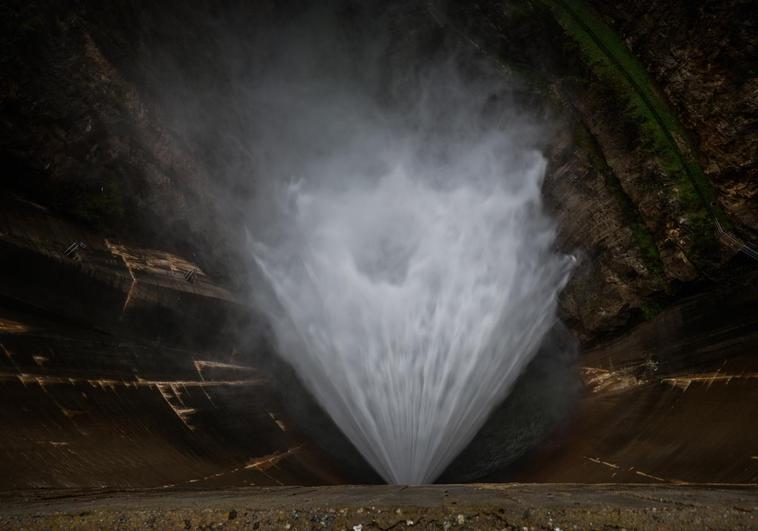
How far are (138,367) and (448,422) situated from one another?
4.80 m

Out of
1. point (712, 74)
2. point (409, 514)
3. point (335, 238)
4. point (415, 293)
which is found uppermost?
point (712, 74)

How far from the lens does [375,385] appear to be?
7668 millimetres

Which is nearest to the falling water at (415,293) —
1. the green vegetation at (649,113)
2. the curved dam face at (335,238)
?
the curved dam face at (335,238)

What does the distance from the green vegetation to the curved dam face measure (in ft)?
0.13

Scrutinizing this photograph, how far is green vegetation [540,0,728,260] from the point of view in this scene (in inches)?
291

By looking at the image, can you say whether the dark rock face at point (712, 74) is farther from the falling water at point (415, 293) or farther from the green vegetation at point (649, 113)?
the falling water at point (415, 293)

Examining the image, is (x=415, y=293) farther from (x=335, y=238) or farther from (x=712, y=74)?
(x=712, y=74)

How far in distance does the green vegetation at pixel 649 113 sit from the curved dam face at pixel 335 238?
0.04 metres

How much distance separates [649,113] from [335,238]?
19.5 ft

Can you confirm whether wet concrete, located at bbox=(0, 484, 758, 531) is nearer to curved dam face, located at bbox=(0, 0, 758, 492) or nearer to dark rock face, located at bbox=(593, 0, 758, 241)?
Result: curved dam face, located at bbox=(0, 0, 758, 492)

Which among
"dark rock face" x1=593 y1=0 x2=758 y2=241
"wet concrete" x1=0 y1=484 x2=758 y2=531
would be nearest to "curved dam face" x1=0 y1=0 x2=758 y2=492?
"dark rock face" x1=593 y1=0 x2=758 y2=241

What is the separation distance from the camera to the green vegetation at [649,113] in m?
7.39

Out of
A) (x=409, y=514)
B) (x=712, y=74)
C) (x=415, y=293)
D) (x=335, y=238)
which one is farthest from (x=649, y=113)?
(x=409, y=514)

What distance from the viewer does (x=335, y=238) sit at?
8.73m
